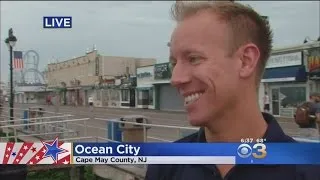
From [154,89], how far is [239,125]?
4375 cm

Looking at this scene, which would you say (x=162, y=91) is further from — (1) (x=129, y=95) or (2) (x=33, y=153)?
(2) (x=33, y=153)

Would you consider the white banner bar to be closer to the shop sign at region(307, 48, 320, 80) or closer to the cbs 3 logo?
the cbs 3 logo

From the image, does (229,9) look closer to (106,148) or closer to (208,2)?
(208,2)

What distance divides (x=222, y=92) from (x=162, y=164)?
0.42 m

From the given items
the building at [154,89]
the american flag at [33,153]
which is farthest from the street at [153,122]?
the building at [154,89]

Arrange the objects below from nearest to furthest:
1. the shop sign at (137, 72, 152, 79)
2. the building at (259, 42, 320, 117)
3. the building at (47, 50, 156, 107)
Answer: the building at (47, 50, 156, 107)
the building at (259, 42, 320, 117)
the shop sign at (137, 72, 152, 79)

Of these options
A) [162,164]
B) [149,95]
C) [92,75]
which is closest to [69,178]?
[92,75]

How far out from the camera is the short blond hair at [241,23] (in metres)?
1.58

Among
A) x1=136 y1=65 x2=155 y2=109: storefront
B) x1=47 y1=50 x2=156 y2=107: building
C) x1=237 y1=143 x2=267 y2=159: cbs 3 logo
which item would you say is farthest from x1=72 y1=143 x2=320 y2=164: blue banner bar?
x1=136 y1=65 x2=155 y2=109: storefront

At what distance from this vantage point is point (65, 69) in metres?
13.5

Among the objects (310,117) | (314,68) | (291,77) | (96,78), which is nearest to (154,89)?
(291,77)

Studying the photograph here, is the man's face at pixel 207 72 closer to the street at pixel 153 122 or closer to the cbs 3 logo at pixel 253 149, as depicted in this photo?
the cbs 3 logo at pixel 253 149

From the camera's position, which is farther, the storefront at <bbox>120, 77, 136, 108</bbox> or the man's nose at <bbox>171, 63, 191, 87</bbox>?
the storefront at <bbox>120, 77, 136, 108</bbox>

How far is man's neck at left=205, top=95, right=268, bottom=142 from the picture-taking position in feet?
5.28
